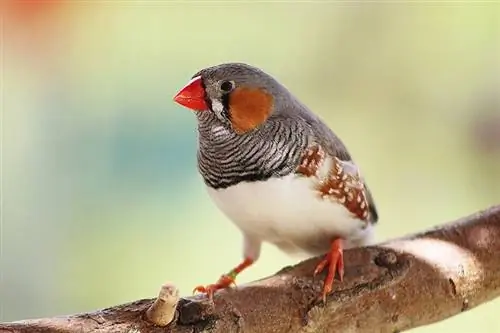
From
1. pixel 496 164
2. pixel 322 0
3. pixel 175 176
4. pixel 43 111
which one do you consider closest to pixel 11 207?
pixel 43 111

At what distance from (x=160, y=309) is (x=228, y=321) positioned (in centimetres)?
13

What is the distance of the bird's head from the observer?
3.52 ft

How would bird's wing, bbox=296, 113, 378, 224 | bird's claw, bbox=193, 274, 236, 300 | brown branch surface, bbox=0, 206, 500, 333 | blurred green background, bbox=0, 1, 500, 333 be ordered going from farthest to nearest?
blurred green background, bbox=0, 1, 500, 333
bird's wing, bbox=296, 113, 378, 224
bird's claw, bbox=193, 274, 236, 300
brown branch surface, bbox=0, 206, 500, 333

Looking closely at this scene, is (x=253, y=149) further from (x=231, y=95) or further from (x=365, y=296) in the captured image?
(x=365, y=296)

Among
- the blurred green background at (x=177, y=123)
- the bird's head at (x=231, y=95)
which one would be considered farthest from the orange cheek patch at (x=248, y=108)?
the blurred green background at (x=177, y=123)

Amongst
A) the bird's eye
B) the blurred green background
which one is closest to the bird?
the bird's eye

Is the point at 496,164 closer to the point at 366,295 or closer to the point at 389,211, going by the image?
the point at 389,211

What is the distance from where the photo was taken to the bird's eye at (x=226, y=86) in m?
1.08

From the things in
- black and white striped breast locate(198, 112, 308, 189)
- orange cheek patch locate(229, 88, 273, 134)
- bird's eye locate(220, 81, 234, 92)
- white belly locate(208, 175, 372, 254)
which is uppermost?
bird's eye locate(220, 81, 234, 92)

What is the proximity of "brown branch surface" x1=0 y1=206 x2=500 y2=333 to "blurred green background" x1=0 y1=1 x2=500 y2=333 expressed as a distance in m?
0.53

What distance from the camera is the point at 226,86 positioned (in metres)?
1.08

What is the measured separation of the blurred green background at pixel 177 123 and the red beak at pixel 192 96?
551 millimetres

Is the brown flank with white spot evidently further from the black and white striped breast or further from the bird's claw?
the bird's claw

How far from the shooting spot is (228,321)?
3.18 feet
